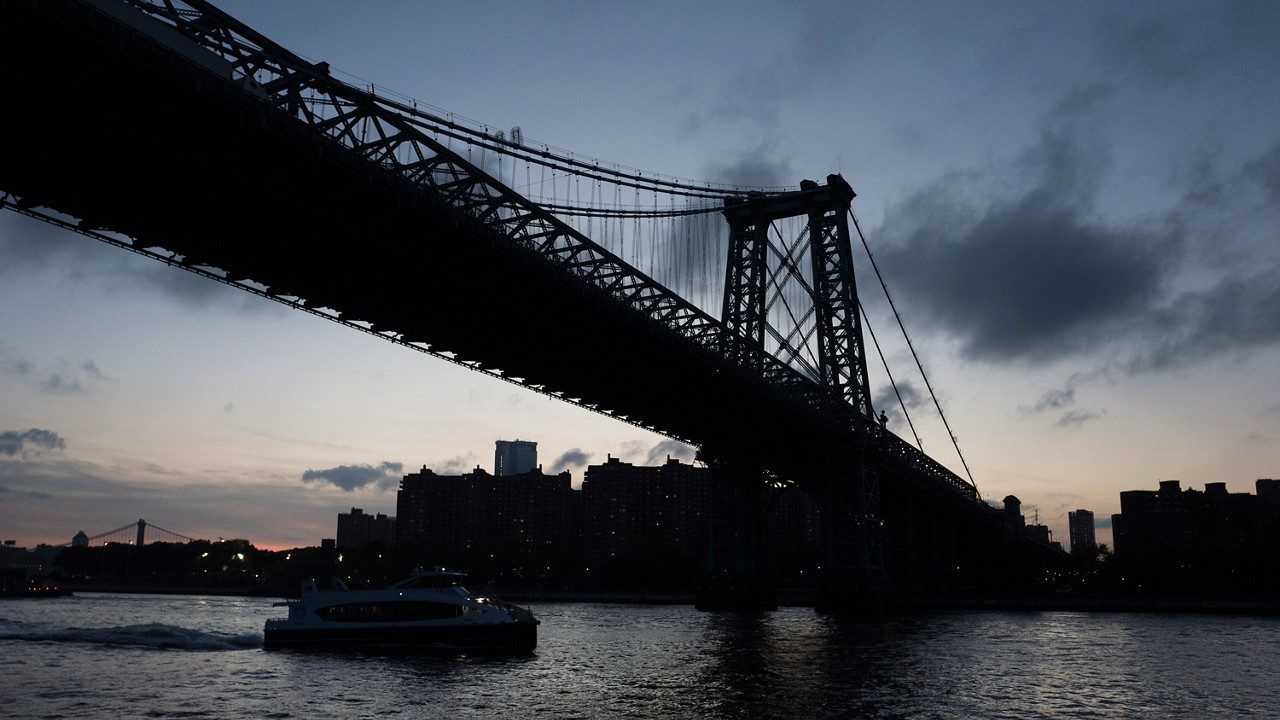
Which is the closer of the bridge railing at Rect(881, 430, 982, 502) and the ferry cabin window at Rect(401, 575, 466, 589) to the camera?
the ferry cabin window at Rect(401, 575, 466, 589)

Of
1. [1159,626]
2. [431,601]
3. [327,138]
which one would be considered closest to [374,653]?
[431,601]

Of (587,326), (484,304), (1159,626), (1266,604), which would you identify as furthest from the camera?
(1266,604)

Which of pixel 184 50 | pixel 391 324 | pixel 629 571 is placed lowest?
pixel 629 571

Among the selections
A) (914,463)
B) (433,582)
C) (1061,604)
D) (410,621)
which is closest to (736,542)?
(914,463)

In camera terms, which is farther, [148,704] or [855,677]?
[855,677]

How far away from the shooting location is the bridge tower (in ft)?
248

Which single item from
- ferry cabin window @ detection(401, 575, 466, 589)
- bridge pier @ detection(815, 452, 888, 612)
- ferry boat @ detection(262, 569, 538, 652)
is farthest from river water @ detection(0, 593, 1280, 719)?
bridge pier @ detection(815, 452, 888, 612)

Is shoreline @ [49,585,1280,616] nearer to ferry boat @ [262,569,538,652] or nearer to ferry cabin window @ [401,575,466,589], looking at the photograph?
ferry boat @ [262,569,538,652]

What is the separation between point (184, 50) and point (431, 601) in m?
25.3

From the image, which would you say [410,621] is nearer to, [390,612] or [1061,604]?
[390,612]

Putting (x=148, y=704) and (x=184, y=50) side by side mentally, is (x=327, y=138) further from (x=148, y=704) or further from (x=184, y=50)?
(x=148, y=704)

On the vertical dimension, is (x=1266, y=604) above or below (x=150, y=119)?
below

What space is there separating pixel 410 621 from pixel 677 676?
14165mm

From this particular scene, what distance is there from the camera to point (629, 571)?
151 metres
